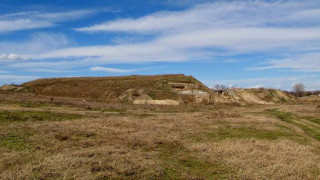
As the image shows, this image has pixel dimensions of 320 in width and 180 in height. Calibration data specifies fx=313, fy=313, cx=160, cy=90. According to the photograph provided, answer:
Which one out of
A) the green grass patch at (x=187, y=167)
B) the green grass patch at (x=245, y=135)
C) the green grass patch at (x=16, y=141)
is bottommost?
the green grass patch at (x=245, y=135)

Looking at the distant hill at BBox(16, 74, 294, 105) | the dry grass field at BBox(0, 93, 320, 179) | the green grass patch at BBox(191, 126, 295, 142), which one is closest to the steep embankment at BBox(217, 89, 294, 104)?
the distant hill at BBox(16, 74, 294, 105)

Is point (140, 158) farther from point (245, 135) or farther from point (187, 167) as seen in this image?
point (245, 135)

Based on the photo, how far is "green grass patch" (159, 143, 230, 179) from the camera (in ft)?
38.5

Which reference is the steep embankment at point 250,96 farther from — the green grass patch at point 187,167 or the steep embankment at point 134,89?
the green grass patch at point 187,167

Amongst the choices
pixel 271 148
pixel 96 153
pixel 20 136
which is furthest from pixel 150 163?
pixel 20 136

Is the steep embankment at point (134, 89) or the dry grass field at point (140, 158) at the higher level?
the steep embankment at point (134, 89)

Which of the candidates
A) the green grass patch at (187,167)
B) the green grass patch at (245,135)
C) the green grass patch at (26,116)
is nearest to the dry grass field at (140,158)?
the green grass patch at (187,167)

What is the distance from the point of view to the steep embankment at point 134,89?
3066 inches

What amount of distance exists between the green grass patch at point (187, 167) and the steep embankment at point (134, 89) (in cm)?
5724

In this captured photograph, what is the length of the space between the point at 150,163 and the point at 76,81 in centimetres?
8961

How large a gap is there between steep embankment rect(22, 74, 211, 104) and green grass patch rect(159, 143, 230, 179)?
57237 mm

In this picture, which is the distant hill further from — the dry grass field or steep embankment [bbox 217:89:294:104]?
the dry grass field

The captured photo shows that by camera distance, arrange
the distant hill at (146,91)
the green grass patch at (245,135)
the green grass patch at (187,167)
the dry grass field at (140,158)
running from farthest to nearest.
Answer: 1. the distant hill at (146,91)
2. the green grass patch at (245,135)
3. the green grass patch at (187,167)
4. the dry grass field at (140,158)

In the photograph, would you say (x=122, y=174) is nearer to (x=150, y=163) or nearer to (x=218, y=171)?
(x=150, y=163)
